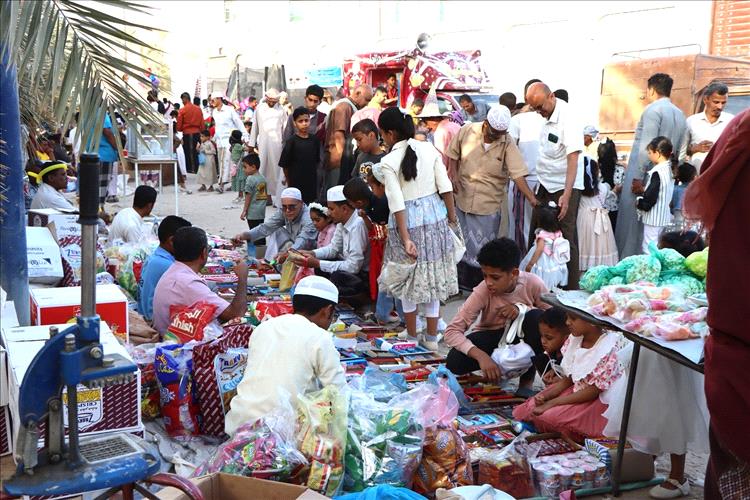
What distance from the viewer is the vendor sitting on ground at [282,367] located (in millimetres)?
3186

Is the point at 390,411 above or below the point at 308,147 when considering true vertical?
below

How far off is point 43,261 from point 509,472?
10.9 feet

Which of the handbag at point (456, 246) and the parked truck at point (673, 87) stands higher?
the parked truck at point (673, 87)

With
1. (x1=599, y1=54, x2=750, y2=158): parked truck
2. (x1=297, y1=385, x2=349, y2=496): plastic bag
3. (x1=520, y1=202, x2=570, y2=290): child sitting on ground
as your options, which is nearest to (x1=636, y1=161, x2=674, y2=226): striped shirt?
(x1=520, y1=202, x2=570, y2=290): child sitting on ground

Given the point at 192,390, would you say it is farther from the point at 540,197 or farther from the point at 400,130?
the point at 540,197

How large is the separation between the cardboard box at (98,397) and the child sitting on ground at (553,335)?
7.23 ft

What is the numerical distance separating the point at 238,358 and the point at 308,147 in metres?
5.01

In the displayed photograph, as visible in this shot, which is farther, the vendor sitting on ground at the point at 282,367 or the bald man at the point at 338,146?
the bald man at the point at 338,146

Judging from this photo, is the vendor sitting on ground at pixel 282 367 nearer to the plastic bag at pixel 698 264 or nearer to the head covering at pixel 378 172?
the plastic bag at pixel 698 264

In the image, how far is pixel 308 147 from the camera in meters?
8.46

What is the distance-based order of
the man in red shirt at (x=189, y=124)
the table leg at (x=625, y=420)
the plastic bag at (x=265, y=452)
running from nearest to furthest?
the plastic bag at (x=265, y=452) → the table leg at (x=625, y=420) → the man in red shirt at (x=189, y=124)

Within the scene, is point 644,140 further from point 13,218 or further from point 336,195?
point 13,218

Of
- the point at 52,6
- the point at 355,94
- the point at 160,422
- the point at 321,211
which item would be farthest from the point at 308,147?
the point at 52,6

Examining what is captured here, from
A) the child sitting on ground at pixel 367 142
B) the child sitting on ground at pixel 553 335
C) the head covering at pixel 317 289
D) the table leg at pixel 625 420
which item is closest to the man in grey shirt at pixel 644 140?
the child sitting on ground at pixel 367 142
